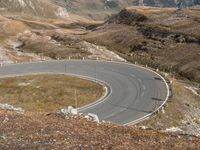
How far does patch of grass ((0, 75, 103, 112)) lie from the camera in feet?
205

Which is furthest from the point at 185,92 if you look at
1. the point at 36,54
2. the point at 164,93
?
the point at 36,54

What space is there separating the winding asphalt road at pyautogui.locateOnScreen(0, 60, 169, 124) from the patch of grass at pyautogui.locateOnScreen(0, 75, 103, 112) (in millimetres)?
3174

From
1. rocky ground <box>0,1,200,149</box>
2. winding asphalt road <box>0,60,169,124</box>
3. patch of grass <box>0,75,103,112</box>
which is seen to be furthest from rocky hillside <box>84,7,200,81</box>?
patch of grass <box>0,75,103,112</box>

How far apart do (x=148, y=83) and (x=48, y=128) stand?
156 ft

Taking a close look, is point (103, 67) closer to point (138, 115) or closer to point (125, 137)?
point (138, 115)

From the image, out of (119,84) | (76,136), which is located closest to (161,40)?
(119,84)

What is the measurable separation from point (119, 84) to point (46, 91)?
1249cm

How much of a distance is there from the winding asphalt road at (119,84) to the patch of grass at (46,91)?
317cm

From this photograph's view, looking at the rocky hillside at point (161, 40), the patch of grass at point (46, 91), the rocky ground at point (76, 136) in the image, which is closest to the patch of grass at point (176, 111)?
the patch of grass at point (46, 91)

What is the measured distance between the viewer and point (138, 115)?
55.5 m

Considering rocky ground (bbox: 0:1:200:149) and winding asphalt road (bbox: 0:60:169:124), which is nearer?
rocky ground (bbox: 0:1:200:149)

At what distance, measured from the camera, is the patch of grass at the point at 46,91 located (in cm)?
6253

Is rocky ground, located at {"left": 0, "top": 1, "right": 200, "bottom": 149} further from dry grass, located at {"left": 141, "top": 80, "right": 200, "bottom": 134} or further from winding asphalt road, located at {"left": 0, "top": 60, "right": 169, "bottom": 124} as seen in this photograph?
winding asphalt road, located at {"left": 0, "top": 60, "right": 169, "bottom": 124}

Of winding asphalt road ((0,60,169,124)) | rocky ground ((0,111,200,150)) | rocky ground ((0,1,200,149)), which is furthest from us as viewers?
winding asphalt road ((0,60,169,124))
